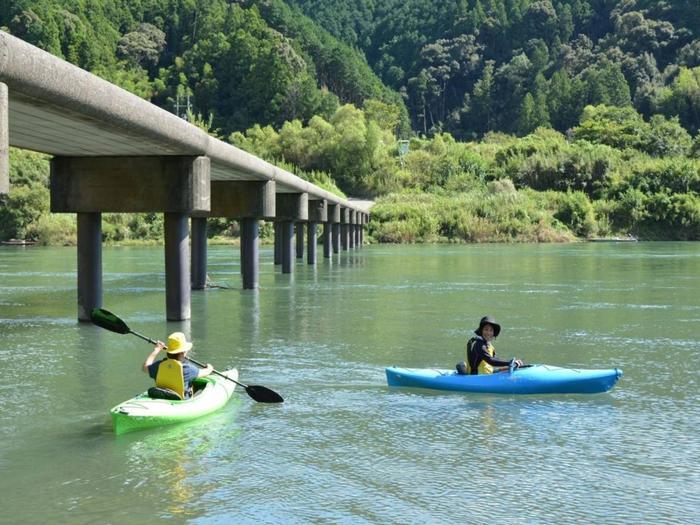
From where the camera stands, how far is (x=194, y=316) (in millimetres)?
20438

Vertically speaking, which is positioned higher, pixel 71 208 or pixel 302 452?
pixel 71 208

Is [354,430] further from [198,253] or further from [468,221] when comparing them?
[468,221]

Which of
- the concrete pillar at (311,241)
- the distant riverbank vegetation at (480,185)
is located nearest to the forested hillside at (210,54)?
the distant riverbank vegetation at (480,185)

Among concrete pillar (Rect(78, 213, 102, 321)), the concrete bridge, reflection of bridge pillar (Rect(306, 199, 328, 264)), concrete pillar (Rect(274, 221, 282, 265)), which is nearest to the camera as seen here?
the concrete bridge

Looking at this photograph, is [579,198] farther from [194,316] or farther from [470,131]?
[470,131]

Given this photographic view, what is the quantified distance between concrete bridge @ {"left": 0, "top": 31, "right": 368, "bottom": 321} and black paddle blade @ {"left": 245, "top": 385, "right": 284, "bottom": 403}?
336cm

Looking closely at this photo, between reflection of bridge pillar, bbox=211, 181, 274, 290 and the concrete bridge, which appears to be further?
reflection of bridge pillar, bbox=211, 181, 274, 290

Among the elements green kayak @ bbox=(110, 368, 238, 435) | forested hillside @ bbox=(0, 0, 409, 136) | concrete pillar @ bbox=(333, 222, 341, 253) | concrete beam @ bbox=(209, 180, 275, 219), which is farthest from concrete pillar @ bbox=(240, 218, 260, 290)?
forested hillside @ bbox=(0, 0, 409, 136)

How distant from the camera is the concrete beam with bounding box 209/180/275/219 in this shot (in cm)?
2584

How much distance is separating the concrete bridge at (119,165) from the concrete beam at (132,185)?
0.7 inches

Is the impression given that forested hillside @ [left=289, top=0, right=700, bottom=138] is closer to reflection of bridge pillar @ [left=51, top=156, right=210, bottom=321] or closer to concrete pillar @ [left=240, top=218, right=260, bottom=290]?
concrete pillar @ [left=240, top=218, right=260, bottom=290]

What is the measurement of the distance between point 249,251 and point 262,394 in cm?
1596

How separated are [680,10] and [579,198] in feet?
327

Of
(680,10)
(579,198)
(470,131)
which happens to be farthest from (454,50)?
(579,198)
